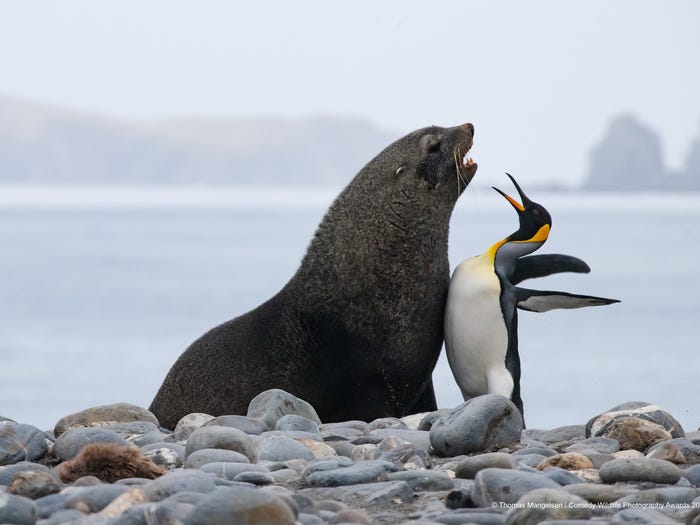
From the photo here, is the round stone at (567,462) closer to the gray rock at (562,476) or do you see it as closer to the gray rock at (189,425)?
the gray rock at (562,476)

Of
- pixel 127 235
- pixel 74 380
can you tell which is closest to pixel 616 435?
pixel 74 380

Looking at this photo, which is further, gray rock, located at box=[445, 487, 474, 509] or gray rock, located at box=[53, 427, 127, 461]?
gray rock, located at box=[53, 427, 127, 461]

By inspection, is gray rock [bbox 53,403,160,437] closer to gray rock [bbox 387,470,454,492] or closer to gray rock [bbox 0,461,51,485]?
gray rock [bbox 0,461,51,485]

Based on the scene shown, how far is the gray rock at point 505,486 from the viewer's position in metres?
3.79

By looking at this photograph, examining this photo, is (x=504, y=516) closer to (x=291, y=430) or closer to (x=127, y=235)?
(x=291, y=430)

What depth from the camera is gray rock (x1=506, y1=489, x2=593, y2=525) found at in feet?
11.4

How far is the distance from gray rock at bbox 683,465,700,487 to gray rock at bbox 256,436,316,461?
134cm

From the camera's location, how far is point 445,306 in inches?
271

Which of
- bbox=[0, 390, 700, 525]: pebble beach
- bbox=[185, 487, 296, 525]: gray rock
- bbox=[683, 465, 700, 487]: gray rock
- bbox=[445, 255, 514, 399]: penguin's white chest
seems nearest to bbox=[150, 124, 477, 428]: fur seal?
bbox=[445, 255, 514, 399]: penguin's white chest

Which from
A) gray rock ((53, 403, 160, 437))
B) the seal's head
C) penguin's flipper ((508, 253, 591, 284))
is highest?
the seal's head

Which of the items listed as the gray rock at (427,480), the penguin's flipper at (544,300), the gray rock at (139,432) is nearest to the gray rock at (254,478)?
the gray rock at (427,480)

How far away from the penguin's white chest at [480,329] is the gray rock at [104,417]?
167cm

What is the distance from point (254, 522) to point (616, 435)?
7.39 feet

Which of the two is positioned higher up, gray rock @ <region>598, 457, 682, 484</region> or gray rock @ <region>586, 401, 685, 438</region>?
gray rock @ <region>586, 401, 685, 438</region>
